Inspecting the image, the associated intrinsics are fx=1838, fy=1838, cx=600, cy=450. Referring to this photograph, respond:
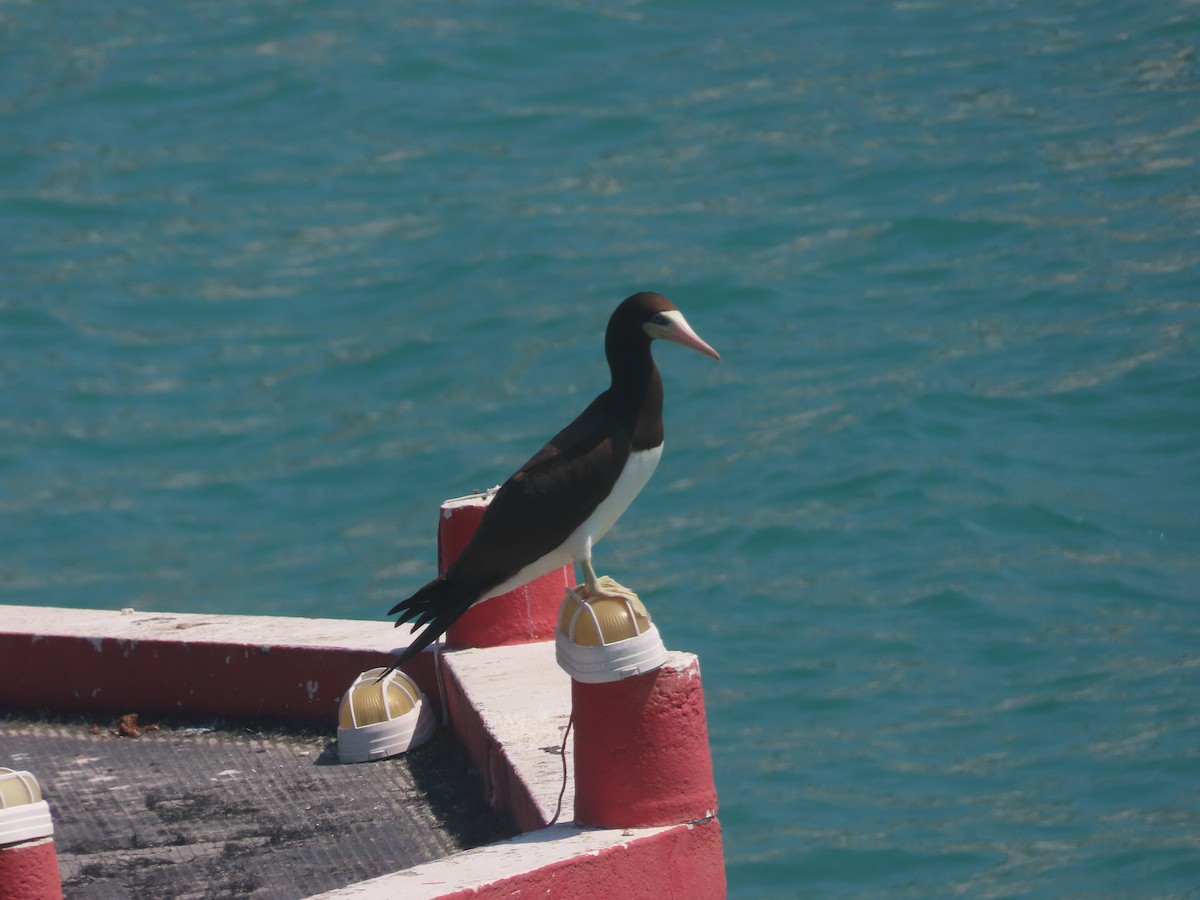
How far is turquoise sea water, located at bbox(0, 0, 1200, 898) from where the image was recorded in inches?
396

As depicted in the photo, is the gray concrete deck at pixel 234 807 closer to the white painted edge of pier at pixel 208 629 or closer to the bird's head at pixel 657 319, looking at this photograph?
the white painted edge of pier at pixel 208 629

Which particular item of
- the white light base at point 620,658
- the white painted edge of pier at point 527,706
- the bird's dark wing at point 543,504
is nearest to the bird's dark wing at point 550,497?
the bird's dark wing at point 543,504

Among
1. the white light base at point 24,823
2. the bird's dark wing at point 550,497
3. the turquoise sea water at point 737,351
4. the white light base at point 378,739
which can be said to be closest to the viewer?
the white light base at point 24,823

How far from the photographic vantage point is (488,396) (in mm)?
14406

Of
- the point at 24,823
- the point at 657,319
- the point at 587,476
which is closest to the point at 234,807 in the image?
the point at 24,823

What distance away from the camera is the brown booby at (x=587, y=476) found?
499 centimetres

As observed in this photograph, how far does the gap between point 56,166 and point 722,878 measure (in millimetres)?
15108

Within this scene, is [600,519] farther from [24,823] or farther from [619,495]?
[24,823]

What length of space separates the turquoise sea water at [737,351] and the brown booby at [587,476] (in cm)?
440

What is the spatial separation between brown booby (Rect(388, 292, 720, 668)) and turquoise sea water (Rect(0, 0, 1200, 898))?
440cm

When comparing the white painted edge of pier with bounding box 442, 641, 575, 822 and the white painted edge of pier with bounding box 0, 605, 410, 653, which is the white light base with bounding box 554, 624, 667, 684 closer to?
the white painted edge of pier with bounding box 442, 641, 575, 822

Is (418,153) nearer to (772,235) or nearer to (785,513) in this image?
(772,235)

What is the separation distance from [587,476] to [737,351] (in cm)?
973

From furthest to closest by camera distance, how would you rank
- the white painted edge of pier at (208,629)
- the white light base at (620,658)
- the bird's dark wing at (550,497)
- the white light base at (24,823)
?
the white painted edge of pier at (208,629) < the bird's dark wing at (550,497) < the white light base at (620,658) < the white light base at (24,823)
